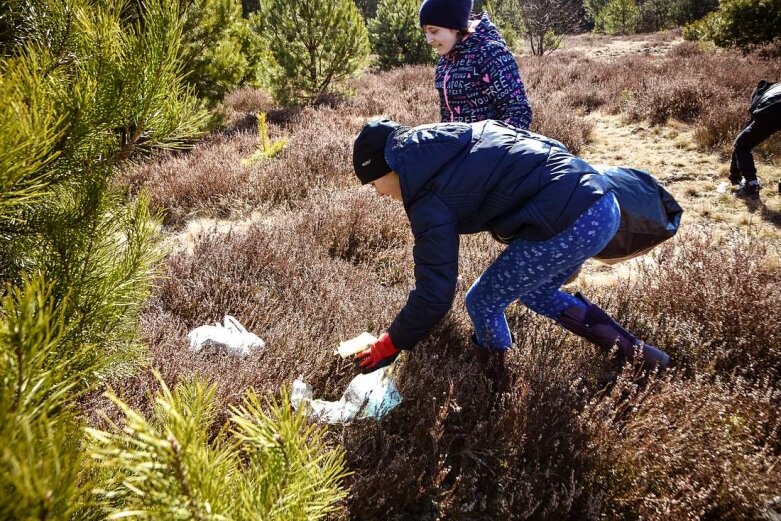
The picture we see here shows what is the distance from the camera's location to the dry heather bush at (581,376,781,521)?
4.96 feet

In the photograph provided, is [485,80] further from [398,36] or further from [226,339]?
[398,36]

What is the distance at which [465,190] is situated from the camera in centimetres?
160

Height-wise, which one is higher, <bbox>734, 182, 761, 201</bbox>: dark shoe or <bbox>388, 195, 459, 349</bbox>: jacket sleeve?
<bbox>388, 195, 459, 349</bbox>: jacket sleeve

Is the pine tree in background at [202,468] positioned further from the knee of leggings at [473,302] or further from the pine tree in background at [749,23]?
the pine tree in background at [749,23]

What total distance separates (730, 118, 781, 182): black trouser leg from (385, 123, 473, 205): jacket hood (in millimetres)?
4125

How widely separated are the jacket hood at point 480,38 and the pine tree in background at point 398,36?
12.9 metres

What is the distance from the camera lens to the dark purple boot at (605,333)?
7.01 ft

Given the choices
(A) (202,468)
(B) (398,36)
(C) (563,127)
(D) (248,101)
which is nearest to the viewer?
(A) (202,468)

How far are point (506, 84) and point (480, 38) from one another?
35cm

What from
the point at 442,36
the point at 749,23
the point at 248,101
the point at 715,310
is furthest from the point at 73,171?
the point at 749,23

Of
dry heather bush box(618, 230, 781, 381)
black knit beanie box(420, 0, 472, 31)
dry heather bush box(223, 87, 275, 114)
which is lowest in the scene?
dry heather bush box(618, 230, 781, 381)

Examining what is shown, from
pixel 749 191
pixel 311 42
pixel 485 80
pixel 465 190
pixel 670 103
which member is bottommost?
pixel 749 191

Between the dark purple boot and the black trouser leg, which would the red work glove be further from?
the black trouser leg

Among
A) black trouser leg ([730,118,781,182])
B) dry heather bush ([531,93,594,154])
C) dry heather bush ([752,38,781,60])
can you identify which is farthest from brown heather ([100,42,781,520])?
Result: dry heather bush ([752,38,781,60])
